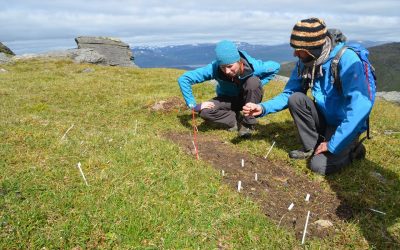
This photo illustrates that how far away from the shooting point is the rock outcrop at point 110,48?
6019 cm

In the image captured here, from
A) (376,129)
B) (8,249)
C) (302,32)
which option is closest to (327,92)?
(302,32)

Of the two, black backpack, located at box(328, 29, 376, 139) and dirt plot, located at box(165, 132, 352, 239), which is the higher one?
black backpack, located at box(328, 29, 376, 139)

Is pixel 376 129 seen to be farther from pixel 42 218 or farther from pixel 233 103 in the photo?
pixel 42 218

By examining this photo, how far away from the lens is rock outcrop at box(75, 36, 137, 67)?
60.2 meters

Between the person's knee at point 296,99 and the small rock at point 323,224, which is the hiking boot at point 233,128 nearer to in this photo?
the person's knee at point 296,99

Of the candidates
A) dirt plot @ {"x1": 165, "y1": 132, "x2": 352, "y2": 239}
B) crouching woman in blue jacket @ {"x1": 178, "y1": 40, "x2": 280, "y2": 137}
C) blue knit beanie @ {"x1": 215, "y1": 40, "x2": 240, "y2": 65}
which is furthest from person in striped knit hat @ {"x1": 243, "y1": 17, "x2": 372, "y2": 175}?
blue knit beanie @ {"x1": 215, "y1": 40, "x2": 240, "y2": 65}

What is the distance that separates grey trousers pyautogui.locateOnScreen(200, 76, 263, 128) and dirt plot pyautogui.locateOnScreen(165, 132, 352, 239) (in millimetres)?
1510

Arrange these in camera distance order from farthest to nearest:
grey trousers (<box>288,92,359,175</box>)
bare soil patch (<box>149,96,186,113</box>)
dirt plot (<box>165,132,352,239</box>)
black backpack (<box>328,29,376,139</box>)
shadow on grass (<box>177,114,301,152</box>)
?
bare soil patch (<box>149,96,186,113</box>) < shadow on grass (<box>177,114,301,152</box>) < grey trousers (<box>288,92,359,175</box>) < black backpack (<box>328,29,376,139</box>) < dirt plot (<box>165,132,352,239</box>)


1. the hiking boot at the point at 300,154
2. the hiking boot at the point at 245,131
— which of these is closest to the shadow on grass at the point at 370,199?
the hiking boot at the point at 300,154

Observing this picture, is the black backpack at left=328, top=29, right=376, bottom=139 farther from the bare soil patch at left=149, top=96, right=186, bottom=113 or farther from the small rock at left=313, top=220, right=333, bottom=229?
the bare soil patch at left=149, top=96, right=186, bottom=113

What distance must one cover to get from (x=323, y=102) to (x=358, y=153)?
1498mm

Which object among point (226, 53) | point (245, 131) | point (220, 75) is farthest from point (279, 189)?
point (220, 75)

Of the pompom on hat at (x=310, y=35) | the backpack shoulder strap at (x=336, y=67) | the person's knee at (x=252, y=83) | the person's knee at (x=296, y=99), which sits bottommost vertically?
the person's knee at (x=296, y=99)

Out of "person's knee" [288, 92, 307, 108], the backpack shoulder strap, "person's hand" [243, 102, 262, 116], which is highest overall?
the backpack shoulder strap
